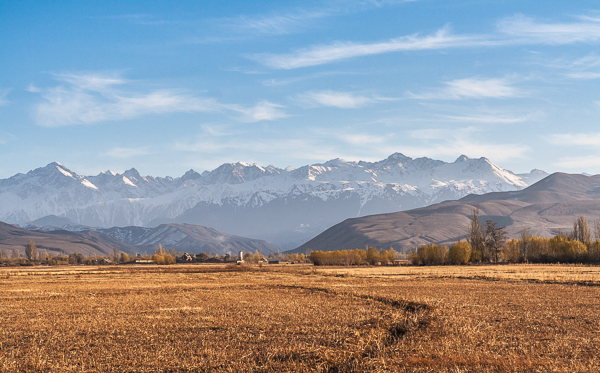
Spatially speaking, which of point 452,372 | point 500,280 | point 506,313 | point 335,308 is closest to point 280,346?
point 452,372

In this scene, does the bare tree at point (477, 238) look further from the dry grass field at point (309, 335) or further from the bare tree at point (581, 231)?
the dry grass field at point (309, 335)

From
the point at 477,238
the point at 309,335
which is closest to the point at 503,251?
the point at 477,238

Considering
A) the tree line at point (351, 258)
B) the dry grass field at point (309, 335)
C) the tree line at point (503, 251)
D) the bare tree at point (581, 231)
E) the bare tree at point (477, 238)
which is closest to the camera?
the dry grass field at point (309, 335)

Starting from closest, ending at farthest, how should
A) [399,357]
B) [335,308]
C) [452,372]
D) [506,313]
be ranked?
[452,372] → [399,357] → [506,313] → [335,308]

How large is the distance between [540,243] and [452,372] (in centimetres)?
14558

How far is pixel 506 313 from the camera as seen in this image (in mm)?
34156

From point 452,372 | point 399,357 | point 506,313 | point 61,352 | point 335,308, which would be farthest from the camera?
point 335,308

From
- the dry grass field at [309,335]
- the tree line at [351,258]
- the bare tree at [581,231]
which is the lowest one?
the tree line at [351,258]

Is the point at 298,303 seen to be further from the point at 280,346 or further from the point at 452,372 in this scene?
the point at 452,372

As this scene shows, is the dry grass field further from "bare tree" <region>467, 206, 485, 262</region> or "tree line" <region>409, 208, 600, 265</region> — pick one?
"bare tree" <region>467, 206, 485, 262</region>

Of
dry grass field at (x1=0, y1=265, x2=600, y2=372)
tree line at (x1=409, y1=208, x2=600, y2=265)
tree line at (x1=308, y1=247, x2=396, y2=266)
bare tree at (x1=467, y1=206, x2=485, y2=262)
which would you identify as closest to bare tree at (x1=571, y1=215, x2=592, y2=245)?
tree line at (x1=409, y1=208, x2=600, y2=265)

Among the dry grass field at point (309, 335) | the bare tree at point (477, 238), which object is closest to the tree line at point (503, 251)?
the bare tree at point (477, 238)

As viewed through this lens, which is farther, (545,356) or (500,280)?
(500,280)

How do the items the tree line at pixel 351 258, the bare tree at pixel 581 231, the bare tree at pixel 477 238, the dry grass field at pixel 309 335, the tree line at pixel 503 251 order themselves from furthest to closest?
the tree line at pixel 351 258, the bare tree at pixel 581 231, the bare tree at pixel 477 238, the tree line at pixel 503 251, the dry grass field at pixel 309 335
